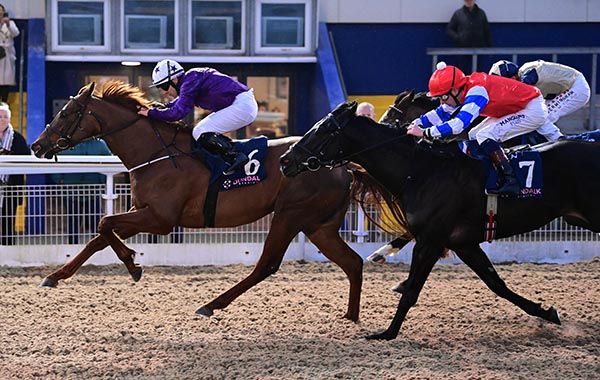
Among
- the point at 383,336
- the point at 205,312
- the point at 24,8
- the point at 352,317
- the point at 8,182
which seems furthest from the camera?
the point at 24,8

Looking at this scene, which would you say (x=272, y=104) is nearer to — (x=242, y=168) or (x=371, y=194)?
(x=371, y=194)

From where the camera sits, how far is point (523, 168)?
727 centimetres

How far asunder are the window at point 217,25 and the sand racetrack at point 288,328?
4137 mm

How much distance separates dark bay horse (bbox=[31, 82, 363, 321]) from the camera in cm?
772

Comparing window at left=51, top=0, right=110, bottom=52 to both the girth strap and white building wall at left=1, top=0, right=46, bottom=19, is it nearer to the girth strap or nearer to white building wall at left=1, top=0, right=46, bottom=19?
white building wall at left=1, top=0, right=46, bottom=19

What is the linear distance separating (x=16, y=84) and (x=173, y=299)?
18.9ft

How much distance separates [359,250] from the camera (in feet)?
34.3

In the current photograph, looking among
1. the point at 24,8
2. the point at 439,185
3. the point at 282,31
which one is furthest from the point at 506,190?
the point at 24,8

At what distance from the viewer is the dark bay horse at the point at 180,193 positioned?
7.72 meters

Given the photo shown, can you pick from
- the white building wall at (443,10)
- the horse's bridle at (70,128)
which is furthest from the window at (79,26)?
the horse's bridle at (70,128)

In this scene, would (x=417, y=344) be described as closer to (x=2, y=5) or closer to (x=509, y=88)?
(x=509, y=88)

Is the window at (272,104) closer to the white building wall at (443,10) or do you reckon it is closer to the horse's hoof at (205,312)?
the white building wall at (443,10)

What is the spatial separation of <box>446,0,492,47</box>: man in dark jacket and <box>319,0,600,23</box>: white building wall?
53 cm

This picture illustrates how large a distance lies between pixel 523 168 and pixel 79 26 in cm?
742
